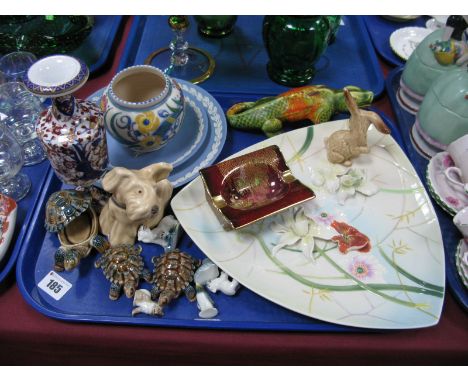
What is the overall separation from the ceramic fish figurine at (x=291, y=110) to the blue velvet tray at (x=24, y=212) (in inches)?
18.3

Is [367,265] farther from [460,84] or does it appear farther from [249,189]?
[460,84]

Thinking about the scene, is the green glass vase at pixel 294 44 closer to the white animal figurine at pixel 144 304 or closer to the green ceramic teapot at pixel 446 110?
the green ceramic teapot at pixel 446 110

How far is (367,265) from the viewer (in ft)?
2.55

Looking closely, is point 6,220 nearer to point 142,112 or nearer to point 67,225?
point 67,225

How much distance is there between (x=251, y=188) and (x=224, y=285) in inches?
7.9

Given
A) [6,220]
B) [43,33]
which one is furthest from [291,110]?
[43,33]

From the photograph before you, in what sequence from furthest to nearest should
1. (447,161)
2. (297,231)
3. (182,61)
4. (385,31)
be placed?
1. (385,31)
2. (182,61)
3. (447,161)
4. (297,231)

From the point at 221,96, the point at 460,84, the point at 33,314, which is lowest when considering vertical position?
the point at 33,314

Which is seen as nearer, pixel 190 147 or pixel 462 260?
pixel 462 260

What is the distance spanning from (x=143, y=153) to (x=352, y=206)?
0.47m

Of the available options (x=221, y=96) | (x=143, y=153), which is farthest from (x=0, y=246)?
(x=221, y=96)

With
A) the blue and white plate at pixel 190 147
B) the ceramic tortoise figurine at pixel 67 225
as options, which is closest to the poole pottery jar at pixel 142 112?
the blue and white plate at pixel 190 147

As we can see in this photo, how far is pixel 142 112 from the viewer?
0.81 meters

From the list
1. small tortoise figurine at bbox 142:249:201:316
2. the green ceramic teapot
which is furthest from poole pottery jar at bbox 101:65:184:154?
the green ceramic teapot
